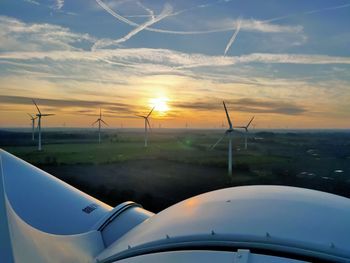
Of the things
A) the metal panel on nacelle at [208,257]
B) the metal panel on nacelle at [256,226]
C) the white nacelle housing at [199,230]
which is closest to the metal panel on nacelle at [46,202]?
the white nacelle housing at [199,230]

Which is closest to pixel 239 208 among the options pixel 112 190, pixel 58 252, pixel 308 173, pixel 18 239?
pixel 58 252

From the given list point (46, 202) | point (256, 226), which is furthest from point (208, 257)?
point (46, 202)

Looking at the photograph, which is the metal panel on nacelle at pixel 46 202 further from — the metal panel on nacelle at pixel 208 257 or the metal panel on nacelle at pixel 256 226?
the metal panel on nacelle at pixel 208 257

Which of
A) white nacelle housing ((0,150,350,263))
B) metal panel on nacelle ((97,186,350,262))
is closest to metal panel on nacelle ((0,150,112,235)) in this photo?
white nacelle housing ((0,150,350,263))

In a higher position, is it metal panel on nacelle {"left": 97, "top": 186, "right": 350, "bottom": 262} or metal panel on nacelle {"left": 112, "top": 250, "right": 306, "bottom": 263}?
metal panel on nacelle {"left": 97, "top": 186, "right": 350, "bottom": 262}

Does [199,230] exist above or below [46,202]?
above

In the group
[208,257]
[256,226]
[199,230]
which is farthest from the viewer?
[199,230]

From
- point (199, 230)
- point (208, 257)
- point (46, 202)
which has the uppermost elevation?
point (199, 230)

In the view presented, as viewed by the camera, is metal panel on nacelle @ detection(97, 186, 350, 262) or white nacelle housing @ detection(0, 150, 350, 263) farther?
metal panel on nacelle @ detection(97, 186, 350, 262)

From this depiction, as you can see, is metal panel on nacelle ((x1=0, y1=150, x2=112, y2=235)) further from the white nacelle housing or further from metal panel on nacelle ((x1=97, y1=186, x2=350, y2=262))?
metal panel on nacelle ((x1=97, y1=186, x2=350, y2=262))

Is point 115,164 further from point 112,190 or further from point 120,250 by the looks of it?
point 120,250

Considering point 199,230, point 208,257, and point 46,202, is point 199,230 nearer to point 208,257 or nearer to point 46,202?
point 208,257
